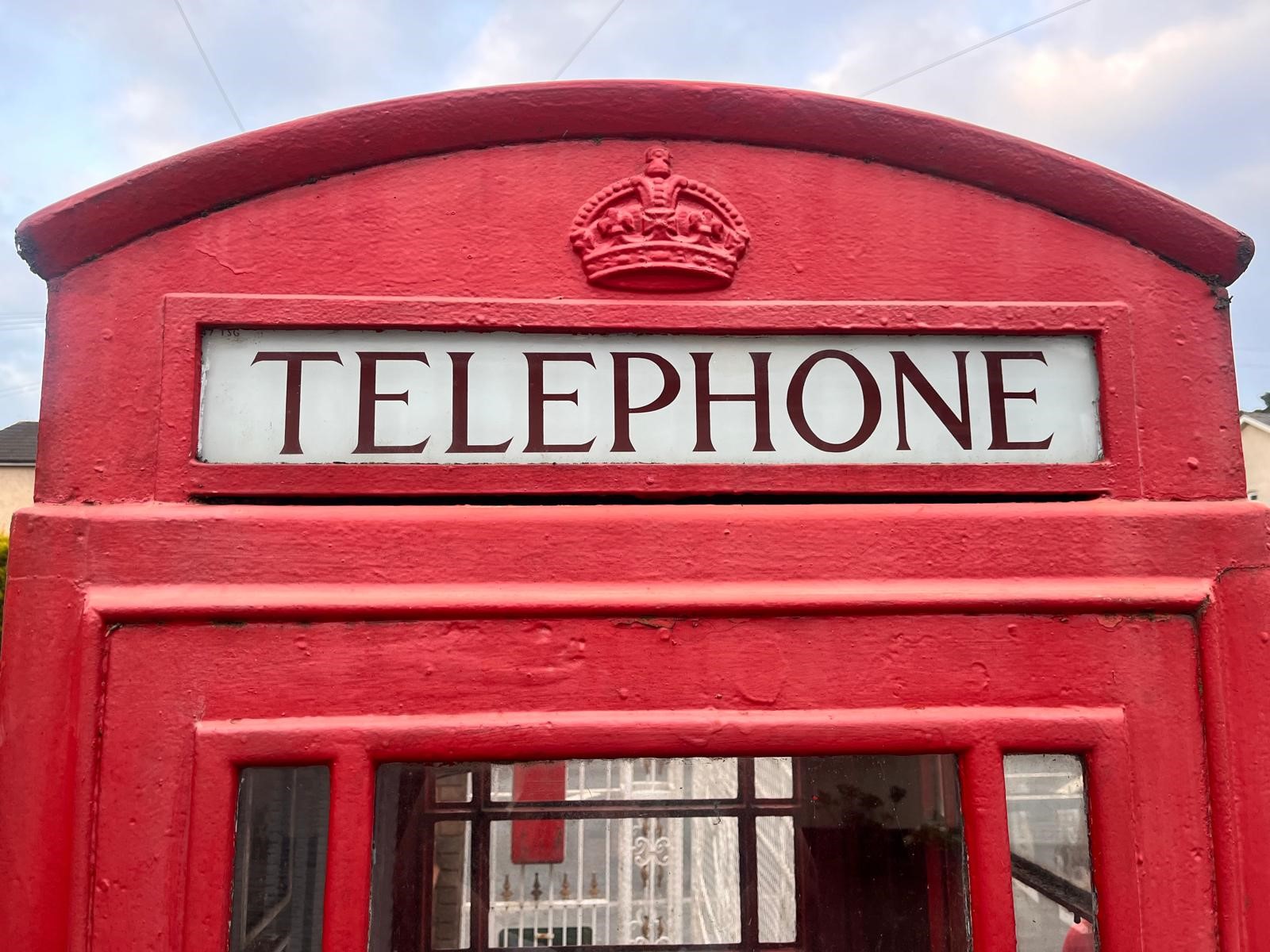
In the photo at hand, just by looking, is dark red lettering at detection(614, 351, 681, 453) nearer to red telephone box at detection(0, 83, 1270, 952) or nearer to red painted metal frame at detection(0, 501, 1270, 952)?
red telephone box at detection(0, 83, 1270, 952)

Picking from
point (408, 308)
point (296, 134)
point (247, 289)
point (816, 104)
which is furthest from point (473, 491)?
point (816, 104)

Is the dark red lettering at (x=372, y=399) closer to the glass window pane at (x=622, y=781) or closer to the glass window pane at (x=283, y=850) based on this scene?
the glass window pane at (x=283, y=850)

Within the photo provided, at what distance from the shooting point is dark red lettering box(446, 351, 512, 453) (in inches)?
66.9

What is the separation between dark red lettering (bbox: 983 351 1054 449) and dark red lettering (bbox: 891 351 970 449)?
0.05 meters

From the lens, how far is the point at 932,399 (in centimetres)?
176

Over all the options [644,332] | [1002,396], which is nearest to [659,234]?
[644,332]

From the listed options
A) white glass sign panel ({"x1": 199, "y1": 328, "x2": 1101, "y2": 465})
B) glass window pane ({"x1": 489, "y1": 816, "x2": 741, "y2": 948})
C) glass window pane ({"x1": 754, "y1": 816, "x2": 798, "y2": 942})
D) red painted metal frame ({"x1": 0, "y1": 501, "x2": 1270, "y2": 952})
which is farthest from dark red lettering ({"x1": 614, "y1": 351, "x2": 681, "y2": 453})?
glass window pane ({"x1": 754, "y1": 816, "x2": 798, "y2": 942})

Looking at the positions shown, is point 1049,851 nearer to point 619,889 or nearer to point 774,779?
point 774,779

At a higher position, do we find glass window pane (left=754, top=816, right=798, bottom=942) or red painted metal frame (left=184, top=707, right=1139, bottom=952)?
red painted metal frame (left=184, top=707, right=1139, bottom=952)

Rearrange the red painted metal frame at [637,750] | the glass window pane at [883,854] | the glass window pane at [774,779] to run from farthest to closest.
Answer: the glass window pane at [774,779] < the glass window pane at [883,854] < the red painted metal frame at [637,750]

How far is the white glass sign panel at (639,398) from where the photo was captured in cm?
170

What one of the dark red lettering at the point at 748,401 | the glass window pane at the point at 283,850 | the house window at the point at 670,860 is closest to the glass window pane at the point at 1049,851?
the house window at the point at 670,860

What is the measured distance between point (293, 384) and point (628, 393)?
622 mm

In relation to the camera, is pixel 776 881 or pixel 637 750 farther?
pixel 776 881
